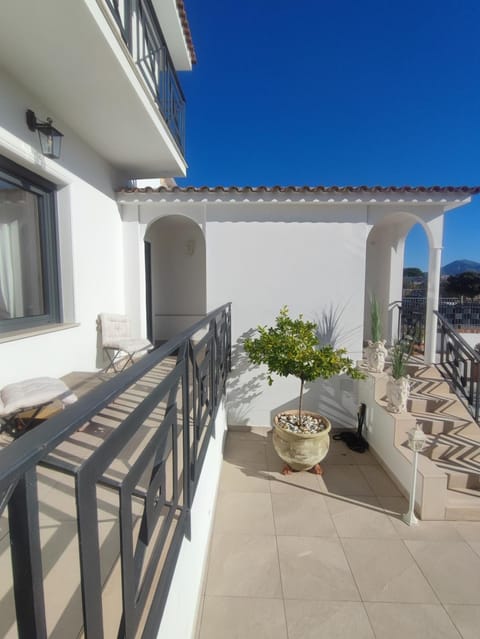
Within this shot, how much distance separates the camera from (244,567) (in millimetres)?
2506

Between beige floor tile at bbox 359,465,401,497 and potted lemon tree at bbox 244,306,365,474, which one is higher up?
potted lemon tree at bbox 244,306,365,474

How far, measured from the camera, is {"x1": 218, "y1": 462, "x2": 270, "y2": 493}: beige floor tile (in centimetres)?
356

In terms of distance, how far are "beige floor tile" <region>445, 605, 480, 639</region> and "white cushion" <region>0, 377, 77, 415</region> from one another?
3475mm

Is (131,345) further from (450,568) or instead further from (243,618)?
(450,568)

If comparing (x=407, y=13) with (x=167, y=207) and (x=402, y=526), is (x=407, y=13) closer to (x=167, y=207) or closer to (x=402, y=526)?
(x=167, y=207)

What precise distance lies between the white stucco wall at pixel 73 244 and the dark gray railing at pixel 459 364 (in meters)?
5.41

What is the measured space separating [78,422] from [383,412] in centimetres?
432

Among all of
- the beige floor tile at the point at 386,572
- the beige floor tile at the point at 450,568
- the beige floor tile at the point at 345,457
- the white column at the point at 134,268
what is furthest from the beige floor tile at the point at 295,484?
the white column at the point at 134,268

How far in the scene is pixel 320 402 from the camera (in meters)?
5.02

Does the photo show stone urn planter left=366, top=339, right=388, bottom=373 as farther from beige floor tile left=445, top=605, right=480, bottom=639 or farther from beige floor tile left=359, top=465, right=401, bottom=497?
beige floor tile left=445, top=605, right=480, bottom=639

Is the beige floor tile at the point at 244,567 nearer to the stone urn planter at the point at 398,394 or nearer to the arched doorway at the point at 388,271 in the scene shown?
the stone urn planter at the point at 398,394

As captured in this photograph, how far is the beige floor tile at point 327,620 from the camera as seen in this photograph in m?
2.03

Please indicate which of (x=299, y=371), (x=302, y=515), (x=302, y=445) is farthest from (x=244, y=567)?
(x=299, y=371)

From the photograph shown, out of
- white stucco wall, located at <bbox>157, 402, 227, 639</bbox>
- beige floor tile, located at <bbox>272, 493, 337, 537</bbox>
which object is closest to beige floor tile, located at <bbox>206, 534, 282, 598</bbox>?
white stucco wall, located at <bbox>157, 402, 227, 639</bbox>
